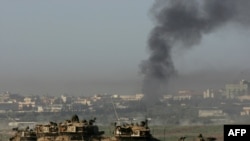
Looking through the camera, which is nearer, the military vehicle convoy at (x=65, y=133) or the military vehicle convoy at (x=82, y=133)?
the military vehicle convoy at (x=82, y=133)

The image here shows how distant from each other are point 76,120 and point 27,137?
507cm

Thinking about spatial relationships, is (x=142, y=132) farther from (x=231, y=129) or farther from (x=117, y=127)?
(x=231, y=129)

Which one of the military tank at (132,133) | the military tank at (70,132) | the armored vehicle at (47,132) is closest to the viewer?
the military tank at (132,133)

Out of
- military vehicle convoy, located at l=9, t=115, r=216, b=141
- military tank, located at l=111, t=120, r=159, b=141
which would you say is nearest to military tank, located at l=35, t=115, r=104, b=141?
military vehicle convoy, located at l=9, t=115, r=216, b=141

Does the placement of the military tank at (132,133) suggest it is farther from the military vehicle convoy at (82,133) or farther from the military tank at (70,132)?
the military tank at (70,132)

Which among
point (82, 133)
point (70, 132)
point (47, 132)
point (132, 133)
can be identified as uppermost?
point (47, 132)

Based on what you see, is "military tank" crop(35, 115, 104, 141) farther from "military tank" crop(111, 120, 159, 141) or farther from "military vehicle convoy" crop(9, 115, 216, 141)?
"military tank" crop(111, 120, 159, 141)

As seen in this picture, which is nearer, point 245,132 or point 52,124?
point 245,132

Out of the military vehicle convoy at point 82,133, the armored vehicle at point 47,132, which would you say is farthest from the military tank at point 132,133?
the armored vehicle at point 47,132

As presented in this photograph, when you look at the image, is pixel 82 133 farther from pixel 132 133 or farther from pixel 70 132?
pixel 132 133

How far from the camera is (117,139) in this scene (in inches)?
3568

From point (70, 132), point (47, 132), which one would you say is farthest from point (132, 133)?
point (47, 132)

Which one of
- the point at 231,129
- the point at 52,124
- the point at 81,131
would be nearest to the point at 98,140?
the point at 81,131

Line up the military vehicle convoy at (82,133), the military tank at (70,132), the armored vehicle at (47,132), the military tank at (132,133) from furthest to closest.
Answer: the armored vehicle at (47,132) < the military tank at (70,132) < the military vehicle convoy at (82,133) < the military tank at (132,133)
